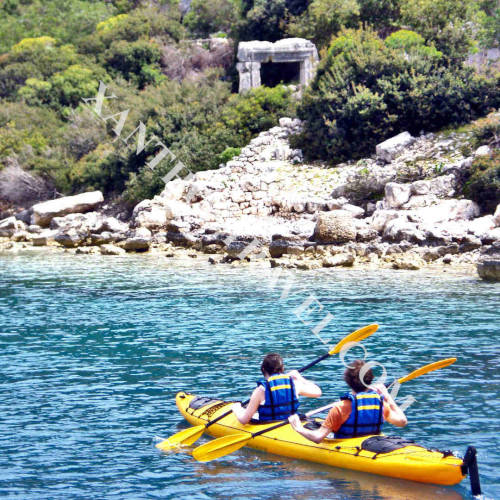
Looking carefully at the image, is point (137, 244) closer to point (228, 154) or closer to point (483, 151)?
point (228, 154)

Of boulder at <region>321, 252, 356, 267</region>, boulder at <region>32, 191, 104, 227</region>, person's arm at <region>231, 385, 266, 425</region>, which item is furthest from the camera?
boulder at <region>32, 191, 104, 227</region>

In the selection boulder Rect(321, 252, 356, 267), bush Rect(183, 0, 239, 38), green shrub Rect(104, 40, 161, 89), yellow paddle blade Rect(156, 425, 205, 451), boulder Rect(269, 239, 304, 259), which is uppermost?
bush Rect(183, 0, 239, 38)

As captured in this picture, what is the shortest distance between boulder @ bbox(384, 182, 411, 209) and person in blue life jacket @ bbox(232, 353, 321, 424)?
60.8 ft

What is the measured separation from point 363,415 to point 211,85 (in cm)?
3555

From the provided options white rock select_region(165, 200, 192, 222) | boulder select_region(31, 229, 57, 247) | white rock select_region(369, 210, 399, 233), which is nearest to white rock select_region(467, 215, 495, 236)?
white rock select_region(369, 210, 399, 233)

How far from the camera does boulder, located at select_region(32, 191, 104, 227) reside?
35.3 m

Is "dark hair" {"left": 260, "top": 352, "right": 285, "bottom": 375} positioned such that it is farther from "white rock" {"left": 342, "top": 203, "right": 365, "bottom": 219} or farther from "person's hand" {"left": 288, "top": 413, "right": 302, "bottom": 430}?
"white rock" {"left": 342, "top": 203, "right": 365, "bottom": 219}

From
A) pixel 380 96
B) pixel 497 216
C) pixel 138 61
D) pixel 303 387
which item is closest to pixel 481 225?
pixel 497 216

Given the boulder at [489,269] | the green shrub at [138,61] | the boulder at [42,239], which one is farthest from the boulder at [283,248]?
the green shrub at [138,61]

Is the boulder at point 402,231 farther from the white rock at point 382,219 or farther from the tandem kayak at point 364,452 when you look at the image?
the tandem kayak at point 364,452

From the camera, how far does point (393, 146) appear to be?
99.0ft

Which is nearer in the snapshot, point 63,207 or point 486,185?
point 486,185

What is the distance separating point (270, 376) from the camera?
27.7ft

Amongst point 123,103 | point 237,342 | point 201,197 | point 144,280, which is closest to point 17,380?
point 237,342
